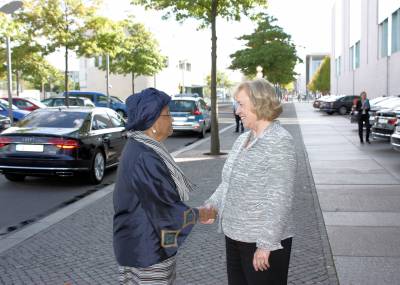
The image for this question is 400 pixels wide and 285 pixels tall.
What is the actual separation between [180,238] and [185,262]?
8.46 feet

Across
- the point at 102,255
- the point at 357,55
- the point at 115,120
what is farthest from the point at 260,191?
the point at 357,55

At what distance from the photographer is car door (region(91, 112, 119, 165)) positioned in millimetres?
9906

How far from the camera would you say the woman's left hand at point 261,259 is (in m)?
2.64

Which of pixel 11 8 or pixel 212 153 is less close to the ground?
pixel 11 8

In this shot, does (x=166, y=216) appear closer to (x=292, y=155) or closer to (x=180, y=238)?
(x=180, y=238)

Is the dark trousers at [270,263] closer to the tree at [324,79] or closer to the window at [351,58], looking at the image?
the window at [351,58]

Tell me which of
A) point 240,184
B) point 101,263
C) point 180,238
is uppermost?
point 240,184

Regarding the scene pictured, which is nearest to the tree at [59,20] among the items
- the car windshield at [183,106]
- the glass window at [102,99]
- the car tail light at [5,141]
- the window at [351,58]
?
the car windshield at [183,106]

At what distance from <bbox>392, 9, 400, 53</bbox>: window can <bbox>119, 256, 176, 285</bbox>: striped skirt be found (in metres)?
31.5

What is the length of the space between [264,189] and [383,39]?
37.2m

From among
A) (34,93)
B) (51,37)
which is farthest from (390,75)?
(34,93)

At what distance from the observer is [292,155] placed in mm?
2719

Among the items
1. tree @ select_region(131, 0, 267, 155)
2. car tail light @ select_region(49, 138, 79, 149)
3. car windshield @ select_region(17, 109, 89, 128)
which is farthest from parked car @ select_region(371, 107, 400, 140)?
car tail light @ select_region(49, 138, 79, 149)

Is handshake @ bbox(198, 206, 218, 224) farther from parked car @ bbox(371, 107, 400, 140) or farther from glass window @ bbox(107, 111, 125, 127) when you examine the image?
parked car @ bbox(371, 107, 400, 140)
